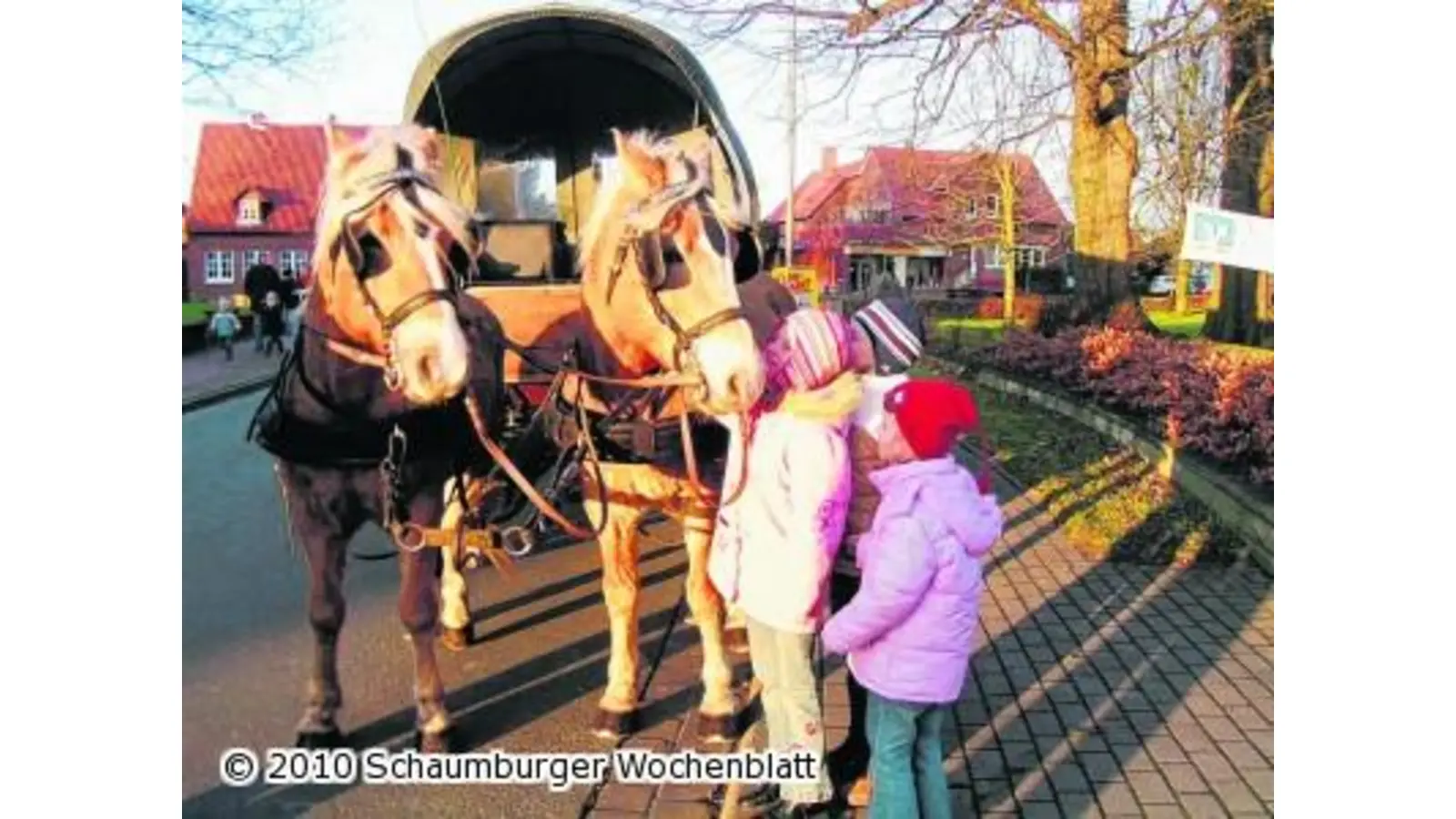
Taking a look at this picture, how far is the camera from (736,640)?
4395mm

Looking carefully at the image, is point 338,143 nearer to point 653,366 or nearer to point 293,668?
point 653,366

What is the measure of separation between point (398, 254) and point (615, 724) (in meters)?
1.75

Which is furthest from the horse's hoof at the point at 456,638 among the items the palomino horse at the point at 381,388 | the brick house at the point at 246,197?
the brick house at the point at 246,197

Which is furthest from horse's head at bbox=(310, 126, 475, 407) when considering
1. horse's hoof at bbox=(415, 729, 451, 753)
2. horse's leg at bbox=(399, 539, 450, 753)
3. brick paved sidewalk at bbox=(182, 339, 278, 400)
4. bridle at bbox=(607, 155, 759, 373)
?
horse's hoof at bbox=(415, 729, 451, 753)

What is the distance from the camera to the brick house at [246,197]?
3121mm

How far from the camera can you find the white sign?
3.13 metres

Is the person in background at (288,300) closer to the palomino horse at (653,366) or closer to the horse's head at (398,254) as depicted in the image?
the horse's head at (398,254)

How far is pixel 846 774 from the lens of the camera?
Result: 3.46 metres

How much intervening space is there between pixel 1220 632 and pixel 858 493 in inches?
85.4

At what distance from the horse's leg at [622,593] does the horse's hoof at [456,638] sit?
93 cm

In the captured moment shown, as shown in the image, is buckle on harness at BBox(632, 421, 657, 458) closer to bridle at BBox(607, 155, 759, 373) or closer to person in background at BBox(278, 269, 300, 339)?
bridle at BBox(607, 155, 759, 373)

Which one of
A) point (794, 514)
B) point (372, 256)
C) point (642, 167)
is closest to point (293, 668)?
point (372, 256)

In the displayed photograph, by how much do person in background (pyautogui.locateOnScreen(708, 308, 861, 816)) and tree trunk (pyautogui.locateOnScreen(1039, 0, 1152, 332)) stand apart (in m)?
1.64

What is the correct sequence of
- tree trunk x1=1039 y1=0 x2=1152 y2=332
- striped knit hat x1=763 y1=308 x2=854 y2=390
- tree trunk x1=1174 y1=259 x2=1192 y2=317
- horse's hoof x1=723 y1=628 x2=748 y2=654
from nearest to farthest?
striped knit hat x1=763 y1=308 x2=854 y2=390 → tree trunk x1=1039 y1=0 x2=1152 y2=332 → tree trunk x1=1174 y1=259 x2=1192 y2=317 → horse's hoof x1=723 y1=628 x2=748 y2=654
